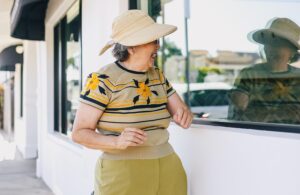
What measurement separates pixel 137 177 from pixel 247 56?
2.63 m

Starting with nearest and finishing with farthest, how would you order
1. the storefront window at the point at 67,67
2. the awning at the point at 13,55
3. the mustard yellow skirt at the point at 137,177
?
the mustard yellow skirt at the point at 137,177
the storefront window at the point at 67,67
the awning at the point at 13,55

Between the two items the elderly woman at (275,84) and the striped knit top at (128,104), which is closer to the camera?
the striped knit top at (128,104)

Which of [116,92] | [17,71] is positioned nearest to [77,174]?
[116,92]

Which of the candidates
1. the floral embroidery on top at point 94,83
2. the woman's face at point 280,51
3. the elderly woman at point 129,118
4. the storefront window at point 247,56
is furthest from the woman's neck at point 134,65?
the woman's face at point 280,51

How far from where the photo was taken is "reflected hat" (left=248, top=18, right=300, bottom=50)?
228 cm

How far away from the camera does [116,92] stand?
64.4 inches

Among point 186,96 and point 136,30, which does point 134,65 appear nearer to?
point 136,30

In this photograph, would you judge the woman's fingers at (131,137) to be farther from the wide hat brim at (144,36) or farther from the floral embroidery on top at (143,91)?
the wide hat brim at (144,36)

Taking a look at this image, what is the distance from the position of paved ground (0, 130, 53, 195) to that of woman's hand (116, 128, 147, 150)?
3973 millimetres

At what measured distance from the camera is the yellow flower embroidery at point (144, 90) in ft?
5.47

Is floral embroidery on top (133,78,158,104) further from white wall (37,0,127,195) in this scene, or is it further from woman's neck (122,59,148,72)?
white wall (37,0,127,195)

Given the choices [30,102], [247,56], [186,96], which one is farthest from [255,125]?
[30,102]

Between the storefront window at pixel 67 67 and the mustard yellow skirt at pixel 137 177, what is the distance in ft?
8.36

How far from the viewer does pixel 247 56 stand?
3965mm
